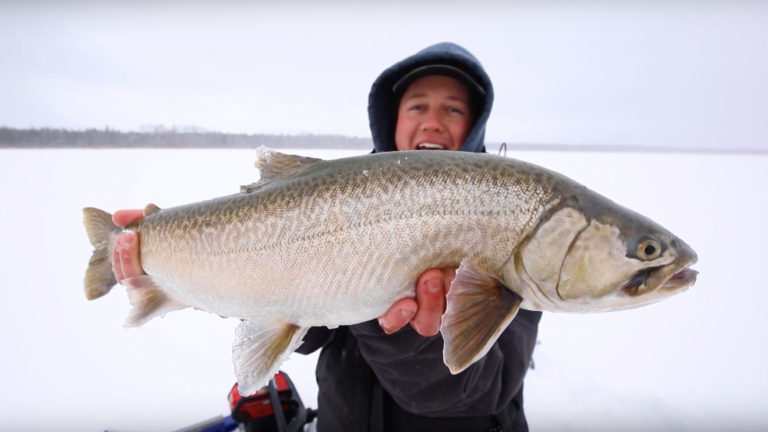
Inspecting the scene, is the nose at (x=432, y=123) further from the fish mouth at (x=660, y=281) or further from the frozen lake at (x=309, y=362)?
the frozen lake at (x=309, y=362)

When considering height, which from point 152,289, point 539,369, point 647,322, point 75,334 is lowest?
point 75,334

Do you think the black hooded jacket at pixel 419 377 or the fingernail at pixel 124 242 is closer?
the fingernail at pixel 124 242

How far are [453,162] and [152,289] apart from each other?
5.77 feet

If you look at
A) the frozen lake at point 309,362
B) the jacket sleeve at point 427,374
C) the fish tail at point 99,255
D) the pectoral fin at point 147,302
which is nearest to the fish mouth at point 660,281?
the jacket sleeve at point 427,374

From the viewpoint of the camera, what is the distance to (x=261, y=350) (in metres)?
1.88

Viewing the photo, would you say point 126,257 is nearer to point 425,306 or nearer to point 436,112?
point 425,306

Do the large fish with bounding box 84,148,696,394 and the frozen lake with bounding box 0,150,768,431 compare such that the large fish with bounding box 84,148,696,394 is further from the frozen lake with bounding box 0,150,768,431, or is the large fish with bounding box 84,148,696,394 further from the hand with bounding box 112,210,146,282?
the frozen lake with bounding box 0,150,768,431

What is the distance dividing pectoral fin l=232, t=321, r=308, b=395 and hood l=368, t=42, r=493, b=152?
211 cm

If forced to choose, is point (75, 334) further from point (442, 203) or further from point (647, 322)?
point (647, 322)

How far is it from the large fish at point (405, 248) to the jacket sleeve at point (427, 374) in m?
0.43

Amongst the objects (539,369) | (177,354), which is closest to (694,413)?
(539,369)

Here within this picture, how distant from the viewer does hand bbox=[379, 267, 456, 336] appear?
172cm

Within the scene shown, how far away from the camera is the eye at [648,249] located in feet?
4.96

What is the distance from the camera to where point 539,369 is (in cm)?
477
